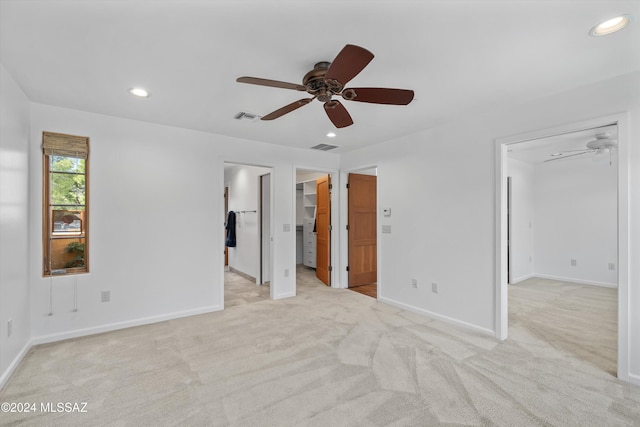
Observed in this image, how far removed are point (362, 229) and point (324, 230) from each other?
2.49 ft

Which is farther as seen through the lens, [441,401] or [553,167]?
[553,167]

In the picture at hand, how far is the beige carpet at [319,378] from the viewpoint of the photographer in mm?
1952

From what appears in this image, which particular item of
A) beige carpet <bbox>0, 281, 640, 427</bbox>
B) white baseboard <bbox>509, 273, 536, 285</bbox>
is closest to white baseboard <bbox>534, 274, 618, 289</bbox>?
white baseboard <bbox>509, 273, 536, 285</bbox>

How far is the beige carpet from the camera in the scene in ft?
6.40

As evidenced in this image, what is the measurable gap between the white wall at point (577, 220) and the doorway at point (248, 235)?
572cm

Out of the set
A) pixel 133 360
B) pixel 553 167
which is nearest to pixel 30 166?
pixel 133 360

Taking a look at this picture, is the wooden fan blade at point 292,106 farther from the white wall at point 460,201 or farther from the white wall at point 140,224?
the white wall at point 460,201

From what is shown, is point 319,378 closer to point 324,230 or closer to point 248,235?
point 324,230

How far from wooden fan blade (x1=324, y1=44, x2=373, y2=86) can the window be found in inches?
122

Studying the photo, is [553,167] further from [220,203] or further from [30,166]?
[30,166]

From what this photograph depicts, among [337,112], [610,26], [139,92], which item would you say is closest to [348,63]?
[337,112]

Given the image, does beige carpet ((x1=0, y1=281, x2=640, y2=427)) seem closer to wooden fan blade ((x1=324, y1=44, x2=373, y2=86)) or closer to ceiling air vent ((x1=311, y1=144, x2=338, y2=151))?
wooden fan blade ((x1=324, y1=44, x2=373, y2=86))

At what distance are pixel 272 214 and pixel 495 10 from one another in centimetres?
373

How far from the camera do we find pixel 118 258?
3473 millimetres
